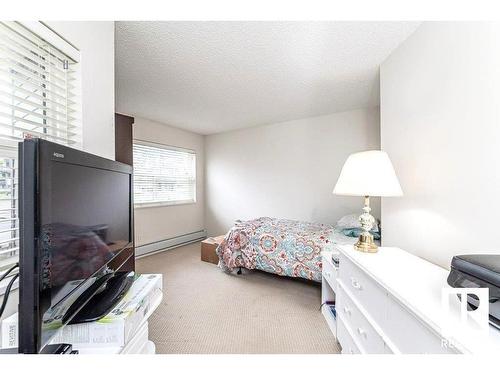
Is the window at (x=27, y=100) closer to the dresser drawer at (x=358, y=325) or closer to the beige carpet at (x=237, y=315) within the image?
the beige carpet at (x=237, y=315)

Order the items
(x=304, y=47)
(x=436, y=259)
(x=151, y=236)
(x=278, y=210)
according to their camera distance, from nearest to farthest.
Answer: (x=436, y=259), (x=304, y=47), (x=151, y=236), (x=278, y=210)

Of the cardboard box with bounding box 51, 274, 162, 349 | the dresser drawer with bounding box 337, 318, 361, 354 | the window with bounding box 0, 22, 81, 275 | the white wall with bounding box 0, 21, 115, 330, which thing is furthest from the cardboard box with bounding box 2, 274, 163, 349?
the dresser drawer with bounding box 337, 318, 361, 354

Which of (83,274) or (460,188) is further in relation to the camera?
(460,188)

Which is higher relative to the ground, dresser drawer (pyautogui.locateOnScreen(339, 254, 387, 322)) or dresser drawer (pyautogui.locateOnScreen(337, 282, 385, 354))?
dresser drawer (pyautogui.locateOnScreen(339, 254, 387, 322))

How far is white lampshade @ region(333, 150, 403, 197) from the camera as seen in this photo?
4.09 feet

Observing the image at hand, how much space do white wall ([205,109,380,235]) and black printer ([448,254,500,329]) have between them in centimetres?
226

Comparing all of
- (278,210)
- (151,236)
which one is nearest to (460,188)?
(278,210)

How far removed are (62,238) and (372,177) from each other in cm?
147

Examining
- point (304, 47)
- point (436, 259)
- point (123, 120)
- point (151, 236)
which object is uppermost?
point (304, 47)

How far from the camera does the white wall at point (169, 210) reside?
→ 3.33 meters

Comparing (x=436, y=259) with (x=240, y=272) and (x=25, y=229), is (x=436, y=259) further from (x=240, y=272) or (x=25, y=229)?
(x=240, y=272)

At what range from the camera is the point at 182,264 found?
307 centimetres

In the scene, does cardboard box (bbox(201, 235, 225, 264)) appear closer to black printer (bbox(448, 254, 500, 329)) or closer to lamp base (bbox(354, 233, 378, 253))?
lamp base (bbox(354, 233, 378, 253))
